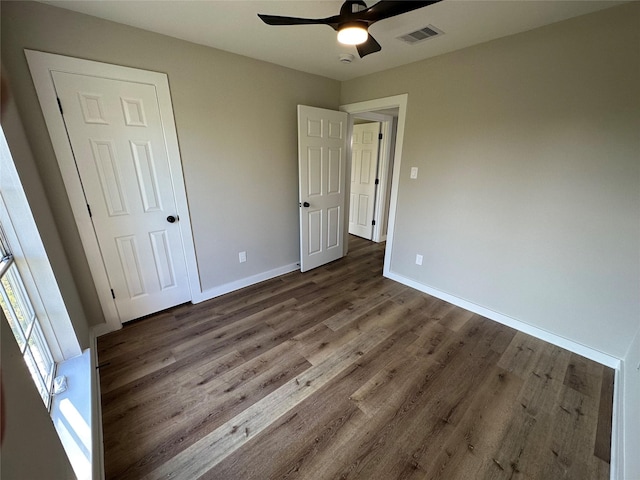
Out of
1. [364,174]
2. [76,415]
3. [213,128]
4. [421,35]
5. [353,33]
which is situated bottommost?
[76,415]

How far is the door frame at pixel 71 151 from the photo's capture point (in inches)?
66.9

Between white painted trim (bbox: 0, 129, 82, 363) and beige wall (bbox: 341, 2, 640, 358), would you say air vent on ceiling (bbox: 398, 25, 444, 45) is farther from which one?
white painted trim (bbox: 0, 129, 82, 363)

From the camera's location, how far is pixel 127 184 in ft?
6.90

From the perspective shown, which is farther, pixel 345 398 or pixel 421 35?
pixel 421 35

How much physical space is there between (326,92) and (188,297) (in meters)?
2.79

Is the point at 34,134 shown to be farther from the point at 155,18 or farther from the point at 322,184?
the point at 322,184

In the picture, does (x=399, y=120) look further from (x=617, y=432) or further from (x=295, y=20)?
(x=617, y=432)

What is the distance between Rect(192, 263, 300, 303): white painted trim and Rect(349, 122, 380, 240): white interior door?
→ 1.77m

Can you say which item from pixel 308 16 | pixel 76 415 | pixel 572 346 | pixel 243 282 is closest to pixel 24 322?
pixel 76 415

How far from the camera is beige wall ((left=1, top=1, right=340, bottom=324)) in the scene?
5.53ft

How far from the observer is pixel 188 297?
2.66m

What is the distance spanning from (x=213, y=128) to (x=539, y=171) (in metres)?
2.74

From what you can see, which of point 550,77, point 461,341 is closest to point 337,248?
point 461,341

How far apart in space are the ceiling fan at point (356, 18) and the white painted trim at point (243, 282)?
2339 millimetres
